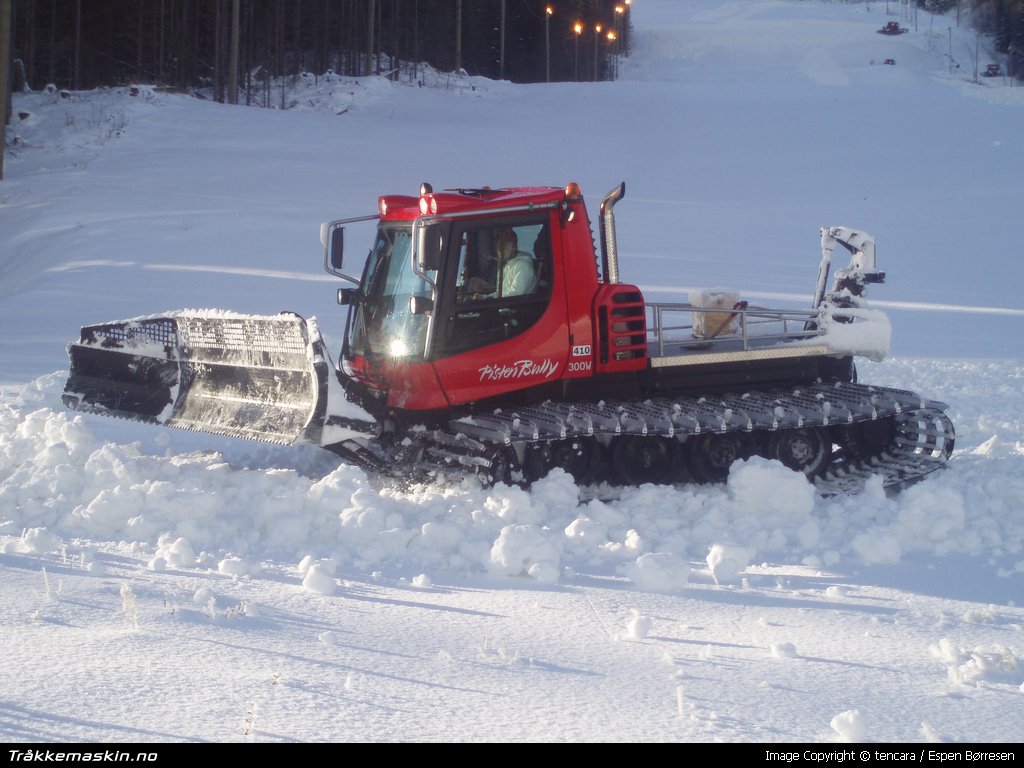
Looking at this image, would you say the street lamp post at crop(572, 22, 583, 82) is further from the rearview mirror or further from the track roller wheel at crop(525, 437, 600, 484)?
the rearview mirror

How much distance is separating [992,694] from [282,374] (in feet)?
16.5

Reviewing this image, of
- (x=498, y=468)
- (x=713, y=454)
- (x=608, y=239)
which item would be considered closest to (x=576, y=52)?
(x=608, y=239)

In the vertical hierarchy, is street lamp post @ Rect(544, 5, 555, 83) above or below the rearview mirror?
above

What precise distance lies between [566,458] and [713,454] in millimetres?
1249

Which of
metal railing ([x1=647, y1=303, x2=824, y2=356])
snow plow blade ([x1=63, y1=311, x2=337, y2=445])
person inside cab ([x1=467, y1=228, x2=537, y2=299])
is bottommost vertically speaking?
snow plow blade ([x1=63, y1=311, x2=337, y2=445])

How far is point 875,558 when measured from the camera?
21.0 ft

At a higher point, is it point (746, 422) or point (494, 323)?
point (494, 323)

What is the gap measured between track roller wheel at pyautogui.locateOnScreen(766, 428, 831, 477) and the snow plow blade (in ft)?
11.6

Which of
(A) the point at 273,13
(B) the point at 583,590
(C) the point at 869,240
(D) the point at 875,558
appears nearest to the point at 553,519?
(B) the point at 583,590

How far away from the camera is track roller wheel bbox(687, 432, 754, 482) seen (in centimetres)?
840

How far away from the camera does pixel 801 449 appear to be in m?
8.67

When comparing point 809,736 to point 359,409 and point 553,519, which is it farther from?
point 359,409

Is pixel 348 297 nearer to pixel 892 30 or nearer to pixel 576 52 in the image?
pixel 576 52

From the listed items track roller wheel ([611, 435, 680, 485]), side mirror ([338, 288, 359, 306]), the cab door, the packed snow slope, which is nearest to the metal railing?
track roller wheel ([611, 435, 680, 485])
